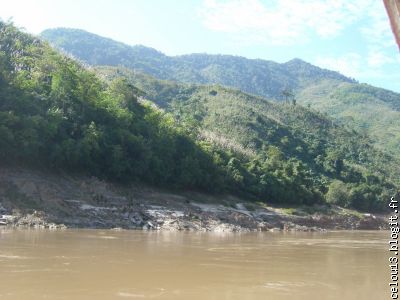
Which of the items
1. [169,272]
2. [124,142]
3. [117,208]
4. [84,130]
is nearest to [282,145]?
[124,142]

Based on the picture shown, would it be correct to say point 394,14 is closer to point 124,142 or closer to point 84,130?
point 84,130

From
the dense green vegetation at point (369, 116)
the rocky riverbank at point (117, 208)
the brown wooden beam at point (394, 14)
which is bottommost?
the rocky riverbank at point (117, 208)

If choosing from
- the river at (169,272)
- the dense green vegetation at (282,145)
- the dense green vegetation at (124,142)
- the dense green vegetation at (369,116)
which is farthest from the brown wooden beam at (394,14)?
the dense green vegetation at (369,116)

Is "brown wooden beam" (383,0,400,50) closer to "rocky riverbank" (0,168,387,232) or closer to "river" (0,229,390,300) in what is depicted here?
"river" (0,229,390,300)

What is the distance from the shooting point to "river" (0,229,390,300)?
957 centimetres

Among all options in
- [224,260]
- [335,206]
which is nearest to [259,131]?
[335,206]

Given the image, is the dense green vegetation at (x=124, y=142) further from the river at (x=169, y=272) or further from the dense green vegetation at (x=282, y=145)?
the river at (x=169, y=272)

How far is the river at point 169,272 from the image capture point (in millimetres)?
9570

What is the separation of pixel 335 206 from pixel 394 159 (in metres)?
55.9

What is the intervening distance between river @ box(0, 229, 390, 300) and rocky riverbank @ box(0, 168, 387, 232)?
6.15m

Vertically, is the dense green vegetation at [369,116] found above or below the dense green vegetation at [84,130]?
above

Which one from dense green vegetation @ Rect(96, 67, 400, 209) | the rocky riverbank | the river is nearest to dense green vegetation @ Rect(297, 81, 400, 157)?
dense green vegetation @ Rect(96, 67, 400, 209)

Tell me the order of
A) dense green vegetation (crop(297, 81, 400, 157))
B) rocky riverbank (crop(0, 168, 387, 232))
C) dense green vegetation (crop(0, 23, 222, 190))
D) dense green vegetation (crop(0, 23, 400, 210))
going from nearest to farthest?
rocky riverbank (crop(0, 168, 387, 232)), dense green vegetation (crop(0, 23, 222, 190)), dense green vegetation (crop(0, 23, 400, 210)), dense green vegetation (crop(297, 81, 400, 157))

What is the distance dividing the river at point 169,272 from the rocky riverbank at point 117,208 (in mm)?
6149
